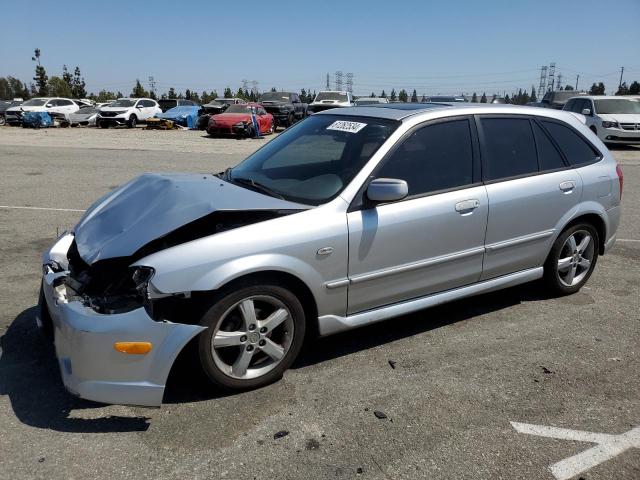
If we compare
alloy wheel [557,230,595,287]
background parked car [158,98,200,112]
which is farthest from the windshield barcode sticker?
background parked car [158,98,200,112]

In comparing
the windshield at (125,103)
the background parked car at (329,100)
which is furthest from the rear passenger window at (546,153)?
the windshield at (125,103)

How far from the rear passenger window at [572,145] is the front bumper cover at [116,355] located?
136 inches

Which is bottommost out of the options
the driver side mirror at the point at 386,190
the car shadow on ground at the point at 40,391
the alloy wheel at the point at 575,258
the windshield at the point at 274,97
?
the car shadow on ground at the point at 40,391

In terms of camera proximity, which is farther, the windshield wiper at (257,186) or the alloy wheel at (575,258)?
the alloy wheel at (575,258)

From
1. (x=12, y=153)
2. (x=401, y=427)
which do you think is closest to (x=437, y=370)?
Result: (x=401, y=427)

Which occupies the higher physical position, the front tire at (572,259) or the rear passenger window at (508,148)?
the rear passenger window at (508,148)

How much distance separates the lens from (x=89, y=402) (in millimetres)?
3135

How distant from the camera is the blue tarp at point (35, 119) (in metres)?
29.2

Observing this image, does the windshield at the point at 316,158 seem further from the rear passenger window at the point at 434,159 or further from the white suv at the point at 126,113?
the white suv at the point at 126,113

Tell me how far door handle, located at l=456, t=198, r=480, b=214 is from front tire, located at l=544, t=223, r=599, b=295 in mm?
1073

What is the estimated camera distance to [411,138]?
12.7 feet

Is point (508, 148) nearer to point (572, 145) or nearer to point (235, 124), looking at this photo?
point (572, 145)

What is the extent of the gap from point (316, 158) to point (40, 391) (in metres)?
2.42

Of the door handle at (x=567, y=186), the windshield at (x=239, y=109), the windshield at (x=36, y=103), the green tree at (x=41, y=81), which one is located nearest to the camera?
the door handle at (x=567, y=186)
